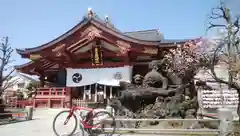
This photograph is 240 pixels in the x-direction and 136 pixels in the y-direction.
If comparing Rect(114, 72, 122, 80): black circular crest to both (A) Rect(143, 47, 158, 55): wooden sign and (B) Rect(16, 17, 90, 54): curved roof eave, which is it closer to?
(A) Rect(143, 47, 158, 55): wooden sign

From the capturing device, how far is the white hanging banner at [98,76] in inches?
796

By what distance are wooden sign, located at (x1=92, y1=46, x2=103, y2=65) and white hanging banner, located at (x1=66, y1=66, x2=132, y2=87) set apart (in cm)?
64

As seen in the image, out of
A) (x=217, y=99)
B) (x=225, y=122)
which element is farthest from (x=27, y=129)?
(x=217, y=99)

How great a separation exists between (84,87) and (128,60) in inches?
196

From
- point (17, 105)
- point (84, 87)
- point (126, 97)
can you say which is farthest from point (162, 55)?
point (17, 105)

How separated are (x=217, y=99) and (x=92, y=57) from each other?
11495mm

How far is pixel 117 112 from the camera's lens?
1073 centimetres

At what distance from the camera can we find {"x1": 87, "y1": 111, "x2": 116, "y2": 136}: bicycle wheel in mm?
7473

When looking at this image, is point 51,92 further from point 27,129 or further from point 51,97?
point 27,129

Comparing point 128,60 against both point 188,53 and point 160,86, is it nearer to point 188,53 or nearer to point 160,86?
point 188,53

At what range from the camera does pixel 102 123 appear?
766 centimetres

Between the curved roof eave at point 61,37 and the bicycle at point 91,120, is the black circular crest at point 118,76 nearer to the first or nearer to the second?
the curved roof eave at point 61,37

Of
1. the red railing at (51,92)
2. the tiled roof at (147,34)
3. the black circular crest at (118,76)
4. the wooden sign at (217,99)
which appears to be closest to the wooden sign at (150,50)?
the black circular crest at (118,76)

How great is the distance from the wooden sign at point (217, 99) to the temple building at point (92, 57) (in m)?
6.41
